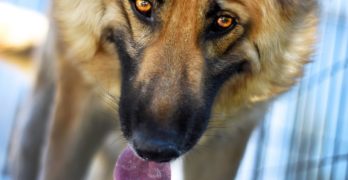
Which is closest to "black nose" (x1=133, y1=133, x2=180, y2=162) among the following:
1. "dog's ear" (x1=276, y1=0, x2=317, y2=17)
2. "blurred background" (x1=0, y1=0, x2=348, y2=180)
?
"dog's ear" (x1=276, y1=0, x2=317, y2=17)

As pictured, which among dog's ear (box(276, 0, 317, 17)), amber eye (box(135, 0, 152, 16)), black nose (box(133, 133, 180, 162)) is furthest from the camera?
dog's ear (box(276, 0, 317, 17))

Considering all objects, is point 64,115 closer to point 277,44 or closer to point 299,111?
point 277,44

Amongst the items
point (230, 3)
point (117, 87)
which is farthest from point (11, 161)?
point (230, 3)

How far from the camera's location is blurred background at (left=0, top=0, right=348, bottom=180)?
8.13ft

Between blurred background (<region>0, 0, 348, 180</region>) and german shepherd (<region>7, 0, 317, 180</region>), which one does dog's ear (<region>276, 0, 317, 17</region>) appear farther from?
blurred background (<region>0, 0, 348, 180</region>)

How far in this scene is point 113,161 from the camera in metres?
2.57

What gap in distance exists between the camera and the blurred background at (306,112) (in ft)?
8.13

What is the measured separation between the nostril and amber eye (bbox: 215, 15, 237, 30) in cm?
34

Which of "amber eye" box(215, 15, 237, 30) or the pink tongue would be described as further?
the pink tongue

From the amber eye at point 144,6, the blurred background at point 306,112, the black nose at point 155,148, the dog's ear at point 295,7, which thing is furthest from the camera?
the blurred background at point 306,112

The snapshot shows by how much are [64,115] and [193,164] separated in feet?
1.49

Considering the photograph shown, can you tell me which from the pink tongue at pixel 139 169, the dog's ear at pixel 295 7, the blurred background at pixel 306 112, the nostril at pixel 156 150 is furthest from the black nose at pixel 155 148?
the blurred background at pixel 306 112

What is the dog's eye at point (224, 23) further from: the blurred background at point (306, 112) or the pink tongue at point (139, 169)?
the blurred background at point (306, 112)

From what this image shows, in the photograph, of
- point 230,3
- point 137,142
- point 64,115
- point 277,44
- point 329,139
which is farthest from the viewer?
point 329,139
